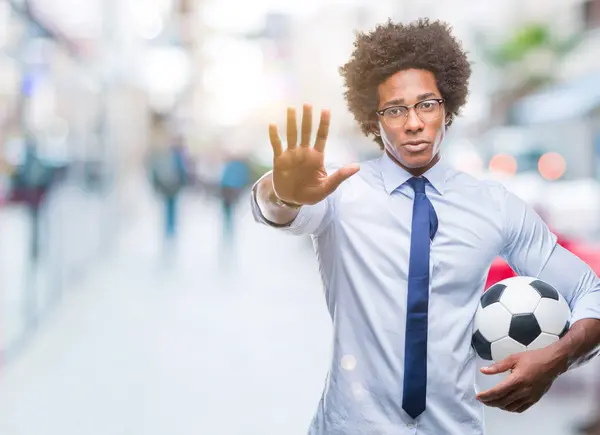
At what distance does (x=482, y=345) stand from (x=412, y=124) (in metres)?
0.57

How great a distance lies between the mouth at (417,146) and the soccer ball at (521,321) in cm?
42

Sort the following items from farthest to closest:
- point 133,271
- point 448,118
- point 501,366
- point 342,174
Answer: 1. point 133,271
2. point 448,118
3. point 501,366
4. point 342,174

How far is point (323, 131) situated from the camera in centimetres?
189

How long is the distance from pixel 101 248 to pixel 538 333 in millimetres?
12294

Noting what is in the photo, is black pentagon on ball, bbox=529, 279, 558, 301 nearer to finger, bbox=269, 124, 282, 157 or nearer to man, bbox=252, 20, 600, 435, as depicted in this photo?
man, bbox=252, 20, 600, 435

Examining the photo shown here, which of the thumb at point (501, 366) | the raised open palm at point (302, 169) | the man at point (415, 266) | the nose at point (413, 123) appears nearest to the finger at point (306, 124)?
the raised open palm at point (302, 169)

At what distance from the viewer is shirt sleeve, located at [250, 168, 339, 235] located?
6.78ft

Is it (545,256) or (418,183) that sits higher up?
(418,183)

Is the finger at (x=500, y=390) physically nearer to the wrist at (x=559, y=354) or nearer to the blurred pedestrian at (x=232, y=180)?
the wrist at (x=559, y=354)

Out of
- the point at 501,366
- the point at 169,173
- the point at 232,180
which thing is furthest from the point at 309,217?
the point at 169,173

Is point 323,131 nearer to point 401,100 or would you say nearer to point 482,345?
point 401,100

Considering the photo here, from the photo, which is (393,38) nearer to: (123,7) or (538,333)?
(538,333)

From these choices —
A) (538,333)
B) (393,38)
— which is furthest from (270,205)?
(538,333)

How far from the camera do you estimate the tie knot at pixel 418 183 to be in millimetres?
2154
